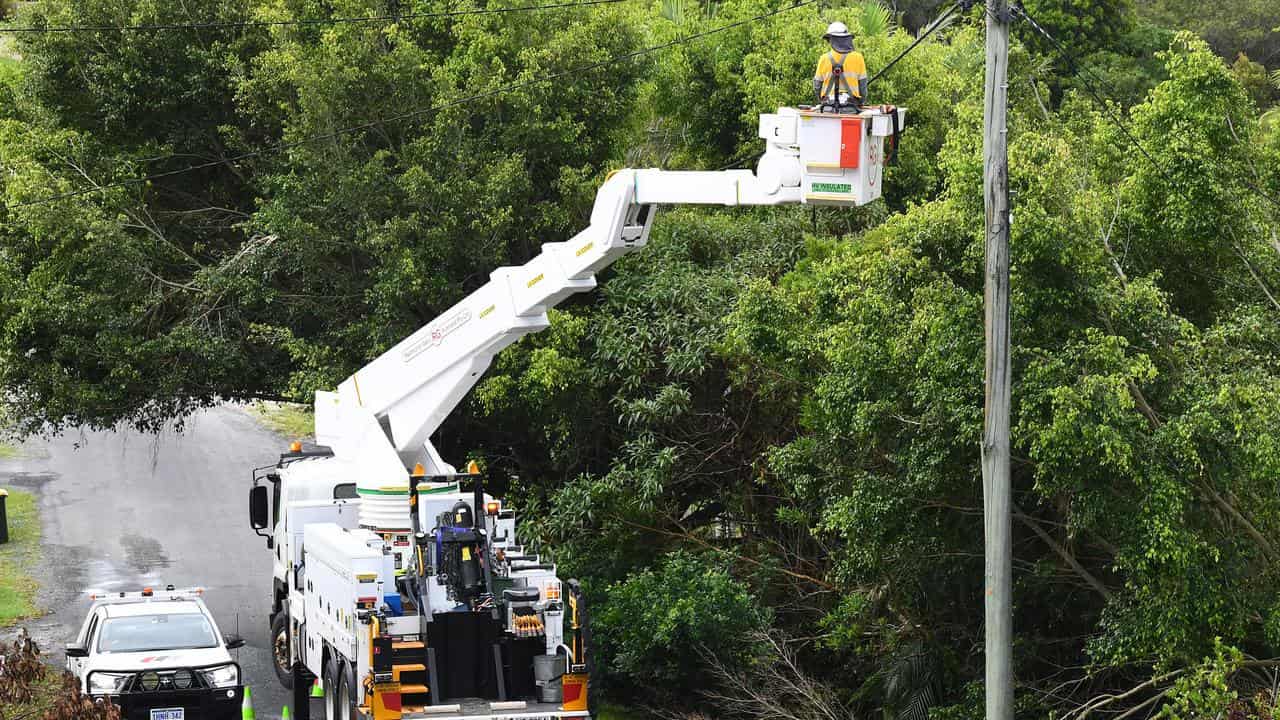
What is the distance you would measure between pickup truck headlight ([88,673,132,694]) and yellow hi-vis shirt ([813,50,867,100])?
30.3 feet

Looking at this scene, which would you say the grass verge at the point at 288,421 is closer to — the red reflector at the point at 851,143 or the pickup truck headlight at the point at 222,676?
the pickup truck headlight at the point at 222,676

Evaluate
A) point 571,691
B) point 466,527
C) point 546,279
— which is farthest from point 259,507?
point 571,691

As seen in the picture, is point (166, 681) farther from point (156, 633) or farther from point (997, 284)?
point (997, 284)

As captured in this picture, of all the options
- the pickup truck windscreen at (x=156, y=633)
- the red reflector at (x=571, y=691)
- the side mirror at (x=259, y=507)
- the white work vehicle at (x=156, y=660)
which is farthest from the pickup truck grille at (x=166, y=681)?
the red reflector at (x=571, y=691)

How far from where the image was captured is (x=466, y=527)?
14.4m

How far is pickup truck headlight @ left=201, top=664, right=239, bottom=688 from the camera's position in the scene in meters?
15.8

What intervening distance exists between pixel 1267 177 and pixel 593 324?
9.46 metres

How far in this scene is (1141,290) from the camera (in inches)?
526

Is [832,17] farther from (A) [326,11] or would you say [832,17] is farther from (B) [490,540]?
(B) [490,540]

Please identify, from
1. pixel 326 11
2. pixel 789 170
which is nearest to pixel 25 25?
pixel 326 11

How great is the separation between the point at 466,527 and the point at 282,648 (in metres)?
5.84

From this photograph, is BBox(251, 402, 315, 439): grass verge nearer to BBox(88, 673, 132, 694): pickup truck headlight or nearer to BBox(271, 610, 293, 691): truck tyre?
BBox(271, 610, 293, 691): truck tyre

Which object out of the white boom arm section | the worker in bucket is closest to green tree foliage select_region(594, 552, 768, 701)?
the white boom arm section

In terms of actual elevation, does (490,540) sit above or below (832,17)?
below
